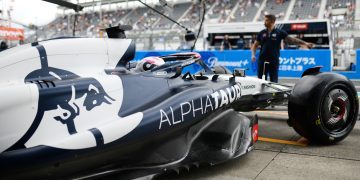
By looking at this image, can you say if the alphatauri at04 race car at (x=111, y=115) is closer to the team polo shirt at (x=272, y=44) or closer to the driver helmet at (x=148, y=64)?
the driver helmet at (x=148, y=64)

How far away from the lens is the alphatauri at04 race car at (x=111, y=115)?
7.16 ft

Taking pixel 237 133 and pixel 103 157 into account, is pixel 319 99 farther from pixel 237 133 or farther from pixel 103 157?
pixel 103 157

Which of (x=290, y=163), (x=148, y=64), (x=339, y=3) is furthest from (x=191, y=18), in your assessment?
(x=290, y=163)

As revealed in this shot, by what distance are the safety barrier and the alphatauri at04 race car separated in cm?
804

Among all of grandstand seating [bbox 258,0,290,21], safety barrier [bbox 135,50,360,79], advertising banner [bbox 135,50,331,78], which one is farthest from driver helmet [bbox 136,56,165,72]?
grandstand seating [bbox 258,0,290,21]

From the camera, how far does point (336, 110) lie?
150 inches

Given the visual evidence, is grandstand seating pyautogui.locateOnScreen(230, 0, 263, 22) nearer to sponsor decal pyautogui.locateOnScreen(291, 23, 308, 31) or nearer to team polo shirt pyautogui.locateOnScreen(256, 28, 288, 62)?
sponsor decal pyautogui.locateOnScreen(291, 23, 308, 31)

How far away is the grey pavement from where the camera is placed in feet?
Answer: 9.52

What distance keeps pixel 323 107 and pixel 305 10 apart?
93.9ft

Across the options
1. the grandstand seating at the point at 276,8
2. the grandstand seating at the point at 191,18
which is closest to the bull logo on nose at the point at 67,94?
the grandstand seating at the point at 191,18

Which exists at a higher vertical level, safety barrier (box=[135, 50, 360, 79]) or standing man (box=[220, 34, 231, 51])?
standing man (box=[220, 34, 231, 51])

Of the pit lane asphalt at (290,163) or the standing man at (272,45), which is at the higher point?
the standing man at (272,45)

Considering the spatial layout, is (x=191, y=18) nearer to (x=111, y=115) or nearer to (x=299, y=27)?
(x=299, y=27)

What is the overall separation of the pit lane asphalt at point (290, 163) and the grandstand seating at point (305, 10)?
1066 inches
